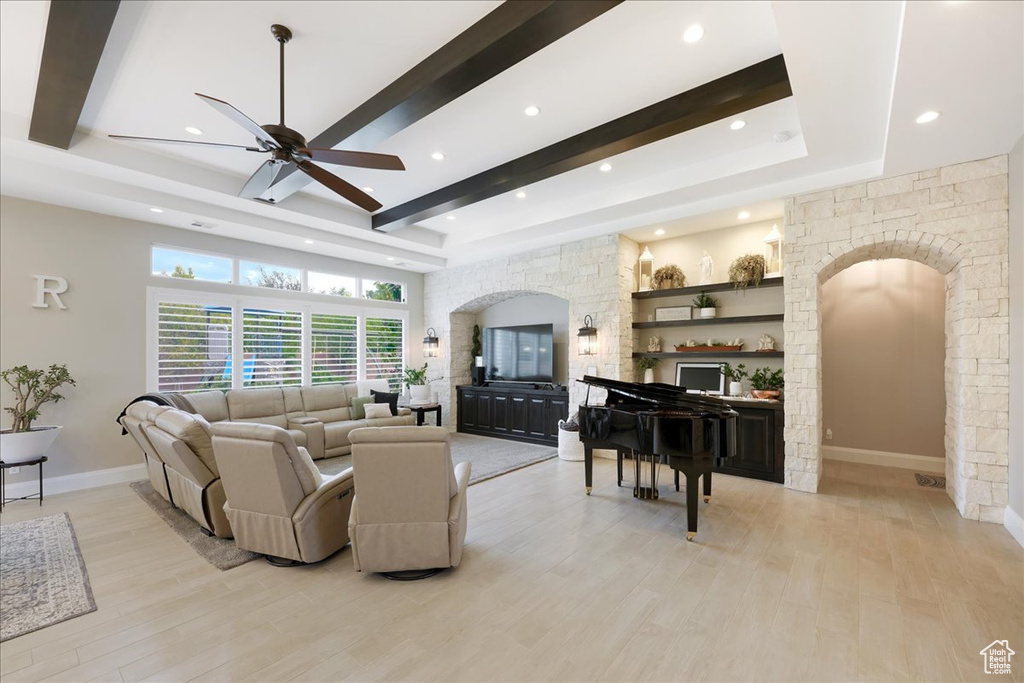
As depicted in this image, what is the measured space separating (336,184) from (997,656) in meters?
5.00

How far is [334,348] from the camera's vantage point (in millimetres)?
7570

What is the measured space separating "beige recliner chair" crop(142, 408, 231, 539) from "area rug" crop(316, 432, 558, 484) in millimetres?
1926

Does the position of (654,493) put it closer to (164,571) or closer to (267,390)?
(164,571)

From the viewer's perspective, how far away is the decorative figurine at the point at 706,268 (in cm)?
589

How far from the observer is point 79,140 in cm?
398

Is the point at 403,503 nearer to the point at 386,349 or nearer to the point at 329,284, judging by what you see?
the point at 329,284

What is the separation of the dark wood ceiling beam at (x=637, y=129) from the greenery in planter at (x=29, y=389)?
4589 millimetres

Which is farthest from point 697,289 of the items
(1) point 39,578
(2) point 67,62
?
(1) point 39,578

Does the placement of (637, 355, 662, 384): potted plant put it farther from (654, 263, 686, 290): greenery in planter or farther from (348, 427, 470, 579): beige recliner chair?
(348, 427, 470, 579): beige recliner chair

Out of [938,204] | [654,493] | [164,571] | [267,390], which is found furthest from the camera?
[267,390]

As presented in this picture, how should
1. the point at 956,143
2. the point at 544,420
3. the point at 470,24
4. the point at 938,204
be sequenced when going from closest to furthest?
the point at 470,24 → the point at 956,143 → the point at 938,204 → the point at 544,420

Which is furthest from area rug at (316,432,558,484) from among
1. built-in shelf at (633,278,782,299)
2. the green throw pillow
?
built-in shelf at (633,278,782,299)

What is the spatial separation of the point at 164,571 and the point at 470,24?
13.9ft

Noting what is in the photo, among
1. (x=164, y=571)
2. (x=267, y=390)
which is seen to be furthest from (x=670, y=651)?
(x=267, y=390)
